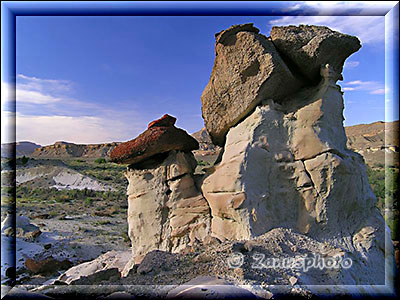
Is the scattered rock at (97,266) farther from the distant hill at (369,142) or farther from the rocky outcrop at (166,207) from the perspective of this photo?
the distant hill at (369,142)

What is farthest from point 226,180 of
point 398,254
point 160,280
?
point 398,254

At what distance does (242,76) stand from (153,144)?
251cm

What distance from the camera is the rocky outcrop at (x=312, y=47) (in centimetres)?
559

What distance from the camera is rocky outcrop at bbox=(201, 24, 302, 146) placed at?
576 centimetres

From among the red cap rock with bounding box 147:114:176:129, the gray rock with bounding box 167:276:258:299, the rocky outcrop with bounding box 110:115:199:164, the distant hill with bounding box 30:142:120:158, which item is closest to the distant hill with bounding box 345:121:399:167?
the red cap rock with bounding box 147:114:176:129

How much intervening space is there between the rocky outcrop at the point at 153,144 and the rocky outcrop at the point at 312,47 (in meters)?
2.91

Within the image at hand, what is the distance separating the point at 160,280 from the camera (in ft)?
11.8

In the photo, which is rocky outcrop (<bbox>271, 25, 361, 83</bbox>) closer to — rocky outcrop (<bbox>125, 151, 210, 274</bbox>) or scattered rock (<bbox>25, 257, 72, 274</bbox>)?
rocky outcrop (<bbox>125, 151, 210, 274</bbox>)

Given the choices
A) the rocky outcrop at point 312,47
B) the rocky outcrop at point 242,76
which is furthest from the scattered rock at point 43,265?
the rocky outcrop at point 312,47

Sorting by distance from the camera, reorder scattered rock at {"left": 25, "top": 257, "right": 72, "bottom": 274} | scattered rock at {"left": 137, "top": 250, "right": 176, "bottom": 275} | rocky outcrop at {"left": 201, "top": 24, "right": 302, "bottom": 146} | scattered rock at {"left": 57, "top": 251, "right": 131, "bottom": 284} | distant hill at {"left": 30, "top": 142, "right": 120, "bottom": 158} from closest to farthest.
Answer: scattered rock at {"left": 137, "top": 250, "right": 176, "bottom": 275} → rocky outcrop at {"left": 201, "top": 24, "right": 302, "bottom": 146} → scattered rock at {"left": 57, "top": 251, "right": 131, "bottom": 284} → scattered rock at {"left": 25, "top": 257, "right": 72, "bottom": 274} → distant hill at {"left": 30, "top": 142, "right": 120, "bottom": 158}

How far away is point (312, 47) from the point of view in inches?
222

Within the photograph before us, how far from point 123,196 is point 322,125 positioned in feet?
71.9

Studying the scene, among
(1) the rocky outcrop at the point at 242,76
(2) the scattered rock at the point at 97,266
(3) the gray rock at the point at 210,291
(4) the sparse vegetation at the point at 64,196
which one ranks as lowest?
(4) the sparse vegetation at the point at 64,196

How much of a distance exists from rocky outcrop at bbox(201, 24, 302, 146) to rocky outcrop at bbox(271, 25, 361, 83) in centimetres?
27
